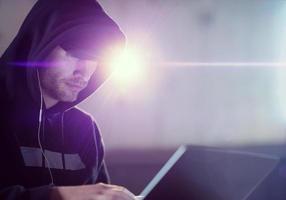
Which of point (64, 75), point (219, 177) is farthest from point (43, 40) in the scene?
point (219, 177)

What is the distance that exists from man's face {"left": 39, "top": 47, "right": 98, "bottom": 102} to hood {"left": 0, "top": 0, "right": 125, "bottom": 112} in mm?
18

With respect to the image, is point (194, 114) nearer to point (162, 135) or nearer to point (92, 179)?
point (162, 135)

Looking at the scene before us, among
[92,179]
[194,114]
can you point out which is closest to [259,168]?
[194,114]

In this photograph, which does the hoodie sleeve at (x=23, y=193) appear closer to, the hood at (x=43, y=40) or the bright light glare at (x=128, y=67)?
the hood at (x=43, y=40)

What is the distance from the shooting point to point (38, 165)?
114 cm

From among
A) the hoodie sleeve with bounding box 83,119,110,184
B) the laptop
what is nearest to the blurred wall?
the hoodie sleeve with bounding box 83,119,110,184

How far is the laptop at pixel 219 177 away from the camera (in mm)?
1029

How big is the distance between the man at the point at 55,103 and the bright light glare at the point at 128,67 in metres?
0.04

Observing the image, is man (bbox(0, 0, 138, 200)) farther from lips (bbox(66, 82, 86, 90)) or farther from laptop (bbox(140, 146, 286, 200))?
laptop (bbox(140, 146, 286, 200))

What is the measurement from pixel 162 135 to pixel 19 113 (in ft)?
1.23

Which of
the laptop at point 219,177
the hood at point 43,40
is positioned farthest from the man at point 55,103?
the laptop at point 219,177

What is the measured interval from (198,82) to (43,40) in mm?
430

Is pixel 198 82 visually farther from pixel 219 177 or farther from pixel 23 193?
pixel 23 193

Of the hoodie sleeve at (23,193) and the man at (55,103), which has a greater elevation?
the man at (55,103)
